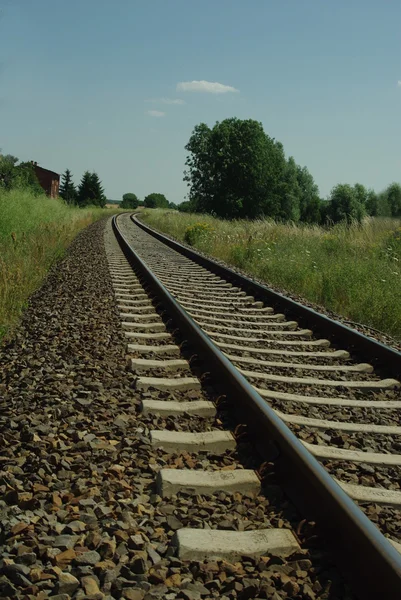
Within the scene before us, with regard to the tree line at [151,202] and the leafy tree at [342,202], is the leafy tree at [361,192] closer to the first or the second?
the leafy tree at [342,202]

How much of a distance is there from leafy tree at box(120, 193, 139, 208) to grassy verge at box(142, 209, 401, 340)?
11421 centimetres

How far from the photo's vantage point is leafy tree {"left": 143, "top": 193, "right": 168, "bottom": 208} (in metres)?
136

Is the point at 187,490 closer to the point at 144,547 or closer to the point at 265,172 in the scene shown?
the point at 144,547

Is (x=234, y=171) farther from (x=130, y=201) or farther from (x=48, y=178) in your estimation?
(x=130, y=201)

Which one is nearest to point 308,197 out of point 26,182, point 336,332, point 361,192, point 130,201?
point 361,192

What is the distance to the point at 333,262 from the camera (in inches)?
405

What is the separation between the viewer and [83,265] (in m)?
10.6

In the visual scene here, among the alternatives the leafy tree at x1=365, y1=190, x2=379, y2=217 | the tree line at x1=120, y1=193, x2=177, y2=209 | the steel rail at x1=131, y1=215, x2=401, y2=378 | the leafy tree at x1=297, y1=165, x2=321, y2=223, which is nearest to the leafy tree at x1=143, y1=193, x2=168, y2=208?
the tree line at x1=120, y1=193, x2=177, y2=209

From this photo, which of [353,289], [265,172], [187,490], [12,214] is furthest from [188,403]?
[265,172]

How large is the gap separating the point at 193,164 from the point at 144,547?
57766 mm

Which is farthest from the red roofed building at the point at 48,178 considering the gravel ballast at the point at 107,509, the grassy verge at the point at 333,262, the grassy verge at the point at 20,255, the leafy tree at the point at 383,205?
the gravel ballast at the point at 107,509

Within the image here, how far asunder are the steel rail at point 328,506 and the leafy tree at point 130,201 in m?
127

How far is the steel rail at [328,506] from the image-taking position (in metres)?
1.81

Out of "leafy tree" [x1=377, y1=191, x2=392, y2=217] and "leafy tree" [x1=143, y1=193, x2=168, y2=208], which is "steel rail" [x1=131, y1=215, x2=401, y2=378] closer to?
"leafy tree" [x1=377, y1=191, x2=392, y2=217]
